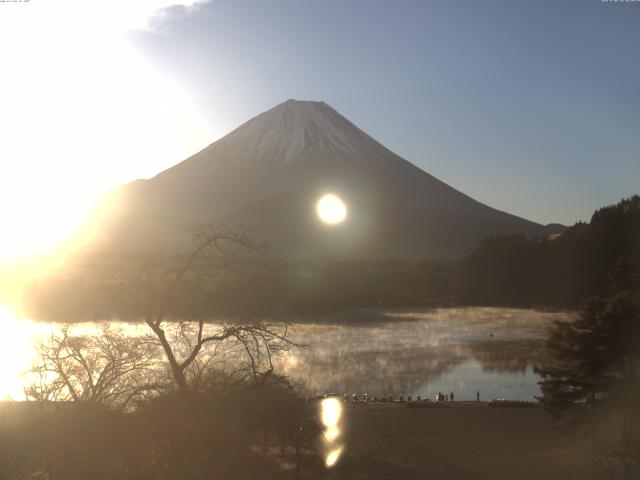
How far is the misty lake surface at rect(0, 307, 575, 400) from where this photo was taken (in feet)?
123

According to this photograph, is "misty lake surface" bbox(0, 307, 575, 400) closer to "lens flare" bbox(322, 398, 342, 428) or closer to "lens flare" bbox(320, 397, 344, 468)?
"lens flare" bbox(322, 398, 342, 428)

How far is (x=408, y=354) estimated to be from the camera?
46844 mm

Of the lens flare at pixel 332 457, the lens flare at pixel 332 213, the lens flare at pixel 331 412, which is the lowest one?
the lens flare at pixel 332 457

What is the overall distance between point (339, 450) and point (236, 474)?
534 inches

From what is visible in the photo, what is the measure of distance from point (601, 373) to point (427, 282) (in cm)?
7567

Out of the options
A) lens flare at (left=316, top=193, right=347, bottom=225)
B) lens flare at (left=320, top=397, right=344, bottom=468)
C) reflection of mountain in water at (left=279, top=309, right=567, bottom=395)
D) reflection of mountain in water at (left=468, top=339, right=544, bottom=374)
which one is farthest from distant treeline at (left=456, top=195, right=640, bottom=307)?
lens flare at (left=316, top=193, right=347, bottom=225)

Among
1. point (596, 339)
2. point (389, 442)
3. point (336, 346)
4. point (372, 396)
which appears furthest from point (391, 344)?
point (596, 339)

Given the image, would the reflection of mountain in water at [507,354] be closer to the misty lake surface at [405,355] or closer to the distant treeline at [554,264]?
the misty lake surface at [405,355]

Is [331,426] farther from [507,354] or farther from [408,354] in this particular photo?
[507,354]

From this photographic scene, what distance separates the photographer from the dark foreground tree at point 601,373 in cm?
2220

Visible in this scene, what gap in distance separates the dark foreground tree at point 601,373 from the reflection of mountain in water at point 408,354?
1419cm

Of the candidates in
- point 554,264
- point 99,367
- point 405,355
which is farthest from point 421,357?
point 554,264

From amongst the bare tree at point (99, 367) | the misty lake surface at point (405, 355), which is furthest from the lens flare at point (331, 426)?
the bare tree at point (99, 367)

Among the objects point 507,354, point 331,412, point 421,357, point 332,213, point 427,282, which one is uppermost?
point 332,213
